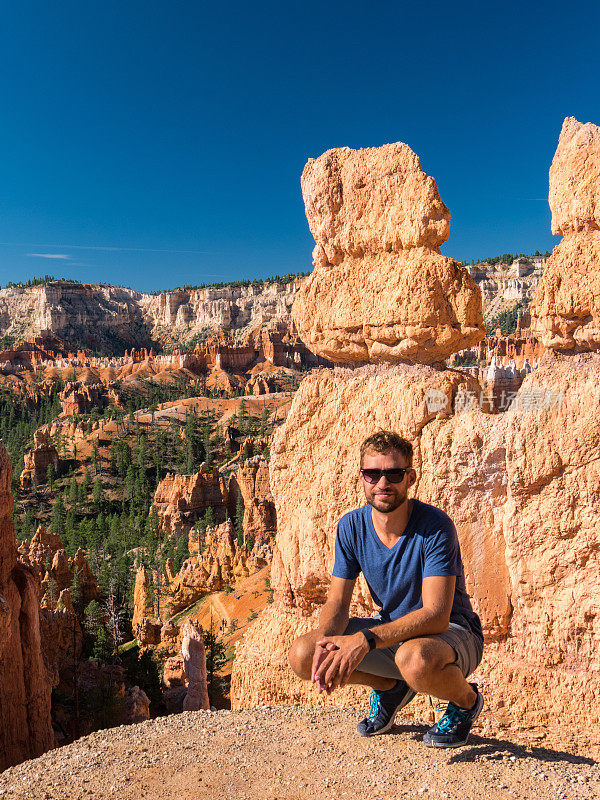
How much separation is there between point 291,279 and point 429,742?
533ft

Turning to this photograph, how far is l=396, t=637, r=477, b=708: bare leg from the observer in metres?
3.19

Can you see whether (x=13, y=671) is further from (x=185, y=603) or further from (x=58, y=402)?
(x=58, y=402)

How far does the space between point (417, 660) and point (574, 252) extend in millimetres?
4030

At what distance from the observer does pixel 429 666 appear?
3.19 m

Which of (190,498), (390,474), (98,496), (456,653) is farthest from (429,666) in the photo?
(98,496)

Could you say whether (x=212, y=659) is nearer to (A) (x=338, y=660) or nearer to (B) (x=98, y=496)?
(A) (x=338, y=660)

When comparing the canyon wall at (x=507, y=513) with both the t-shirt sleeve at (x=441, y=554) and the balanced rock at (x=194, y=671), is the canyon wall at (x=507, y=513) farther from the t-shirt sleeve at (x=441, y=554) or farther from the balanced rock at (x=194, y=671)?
the balanced rock at (x=194, y=671)

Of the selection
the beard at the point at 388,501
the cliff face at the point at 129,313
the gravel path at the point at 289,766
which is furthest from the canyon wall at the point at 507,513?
the cliff face at the point at 129,313

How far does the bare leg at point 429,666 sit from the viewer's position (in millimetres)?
3189

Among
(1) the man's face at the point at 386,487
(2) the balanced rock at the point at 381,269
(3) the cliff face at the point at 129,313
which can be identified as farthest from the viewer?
(3) the cliff face at the point at 129,313

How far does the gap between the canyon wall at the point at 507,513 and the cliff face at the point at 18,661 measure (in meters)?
3.53

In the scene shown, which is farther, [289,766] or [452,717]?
[289,766]

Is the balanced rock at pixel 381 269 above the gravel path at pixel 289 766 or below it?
above

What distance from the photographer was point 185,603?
945 inches
